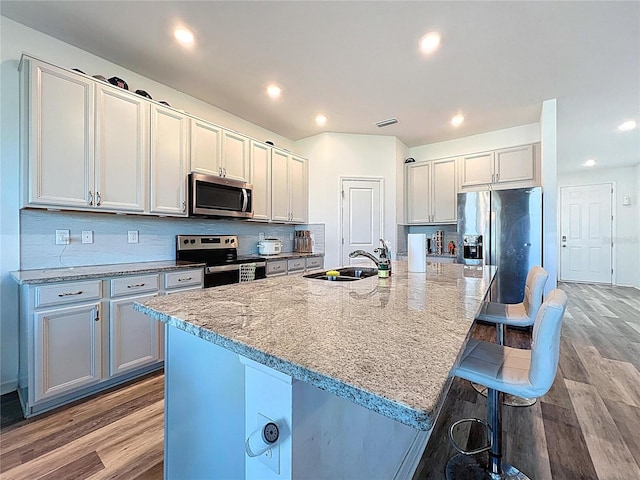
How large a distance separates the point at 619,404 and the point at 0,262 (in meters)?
4.30

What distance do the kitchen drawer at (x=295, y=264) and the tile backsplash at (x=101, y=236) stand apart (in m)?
0.87

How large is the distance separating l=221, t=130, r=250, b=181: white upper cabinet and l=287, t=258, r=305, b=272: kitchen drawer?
1161 mm

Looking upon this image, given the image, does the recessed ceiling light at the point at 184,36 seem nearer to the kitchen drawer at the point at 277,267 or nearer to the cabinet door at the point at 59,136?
the cabinet door at the point at 59,136

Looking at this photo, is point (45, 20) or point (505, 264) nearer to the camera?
point (45, 20)

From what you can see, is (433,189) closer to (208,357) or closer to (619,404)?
(619,404)

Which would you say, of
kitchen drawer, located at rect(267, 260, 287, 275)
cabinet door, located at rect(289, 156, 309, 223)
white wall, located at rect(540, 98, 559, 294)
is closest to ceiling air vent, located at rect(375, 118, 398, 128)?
cabinet door, located at rect(289, 156, 309, 223)

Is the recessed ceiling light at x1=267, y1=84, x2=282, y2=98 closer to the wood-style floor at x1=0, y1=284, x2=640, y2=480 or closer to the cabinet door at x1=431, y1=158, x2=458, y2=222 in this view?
the cabinet door at x1=431, y1=158, x2=458, y2=222

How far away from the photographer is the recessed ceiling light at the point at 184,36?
7.20 ft

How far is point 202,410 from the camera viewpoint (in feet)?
3.51

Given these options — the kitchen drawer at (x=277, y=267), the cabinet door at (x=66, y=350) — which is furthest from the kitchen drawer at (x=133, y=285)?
the kitchen drawer at (x=277, y=267)

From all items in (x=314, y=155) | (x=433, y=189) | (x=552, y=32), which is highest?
(x=552, y=32)

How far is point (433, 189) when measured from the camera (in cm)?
460

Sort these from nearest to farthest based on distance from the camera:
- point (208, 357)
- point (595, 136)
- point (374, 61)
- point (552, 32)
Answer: point (208, 357) → point (552, 32) → point (374, 61) → point (595, 136)

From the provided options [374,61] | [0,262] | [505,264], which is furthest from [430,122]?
[0,262]
